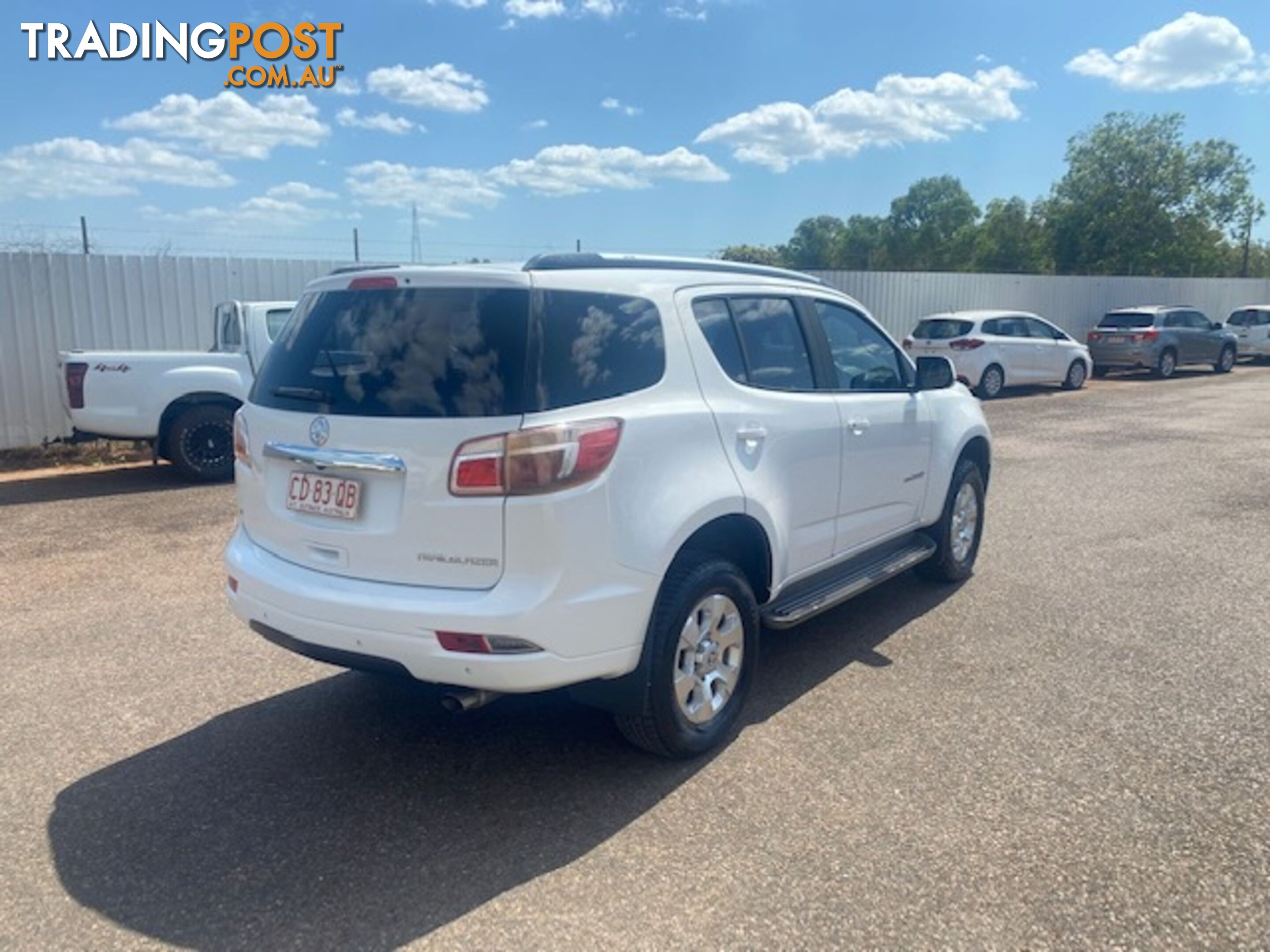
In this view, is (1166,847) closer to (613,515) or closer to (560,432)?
(613,515)

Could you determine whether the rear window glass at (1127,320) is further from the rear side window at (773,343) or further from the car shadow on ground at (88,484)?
the rear side window at (773,343)

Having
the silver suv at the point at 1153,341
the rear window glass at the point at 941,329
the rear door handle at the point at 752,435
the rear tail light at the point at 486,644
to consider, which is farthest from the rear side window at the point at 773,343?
the silver suv at the point at 1153,341

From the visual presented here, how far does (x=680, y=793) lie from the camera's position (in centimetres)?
356

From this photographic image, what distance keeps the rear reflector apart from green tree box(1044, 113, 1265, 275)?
43439 millimetres

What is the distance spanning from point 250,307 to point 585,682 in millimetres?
7975

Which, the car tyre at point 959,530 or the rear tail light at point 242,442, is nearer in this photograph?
the rear tail light at point 242,442

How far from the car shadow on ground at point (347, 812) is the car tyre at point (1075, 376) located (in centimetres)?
1773

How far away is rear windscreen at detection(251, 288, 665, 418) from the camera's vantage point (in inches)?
127

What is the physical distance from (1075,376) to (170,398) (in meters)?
17.6

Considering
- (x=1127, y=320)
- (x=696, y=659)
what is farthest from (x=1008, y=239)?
(x=696, y=659)

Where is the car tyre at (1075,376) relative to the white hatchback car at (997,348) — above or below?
below

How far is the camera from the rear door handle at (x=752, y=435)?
12.8ft

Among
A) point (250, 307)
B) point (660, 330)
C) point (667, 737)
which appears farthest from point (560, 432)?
point (250, 307)

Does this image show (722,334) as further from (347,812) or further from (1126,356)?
(1126,356)
